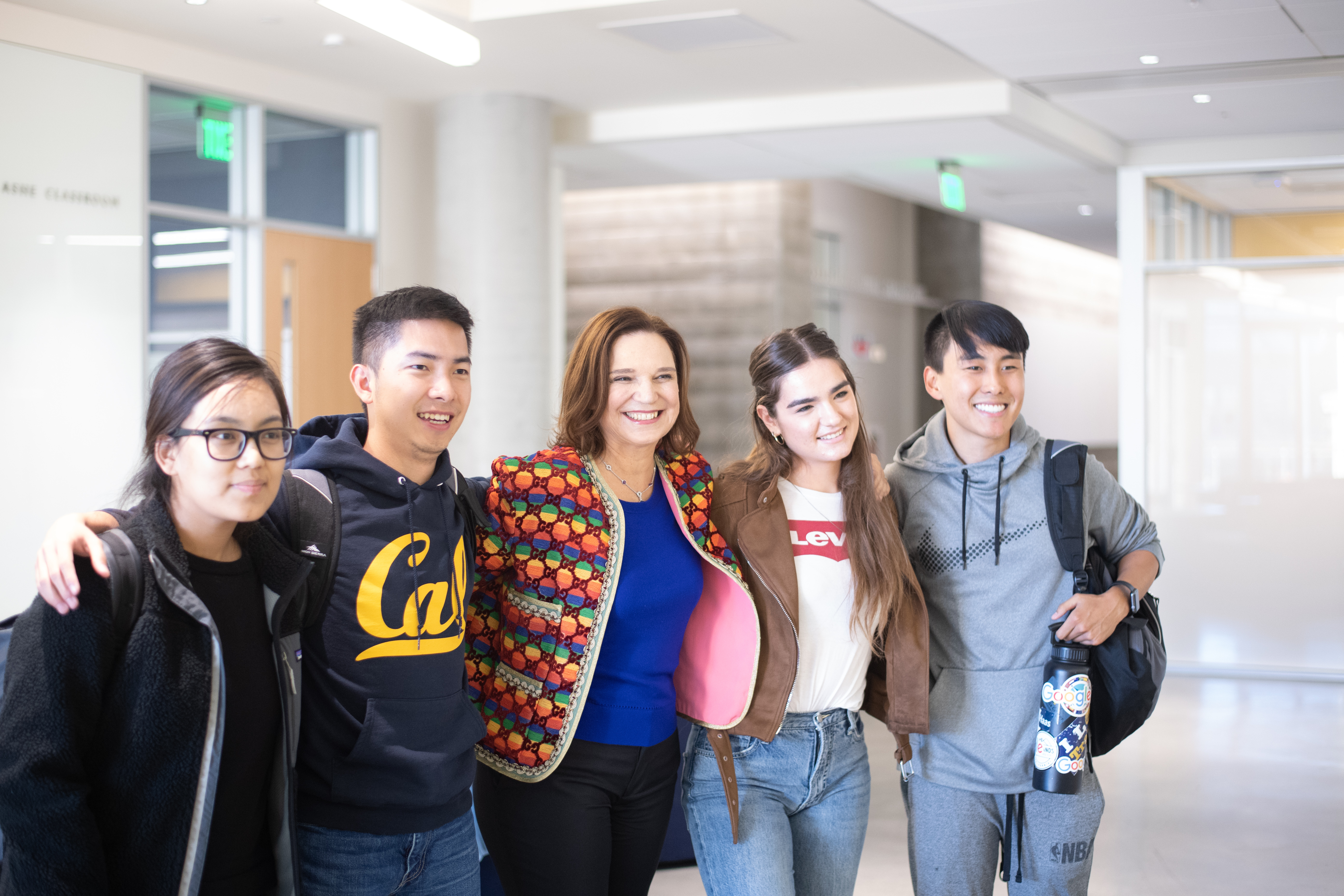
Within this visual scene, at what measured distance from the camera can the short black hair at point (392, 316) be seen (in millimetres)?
2193

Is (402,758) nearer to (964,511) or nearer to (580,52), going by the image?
(964,511)

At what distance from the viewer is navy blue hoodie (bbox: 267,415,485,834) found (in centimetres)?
200

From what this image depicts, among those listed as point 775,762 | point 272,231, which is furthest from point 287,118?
point 775,762

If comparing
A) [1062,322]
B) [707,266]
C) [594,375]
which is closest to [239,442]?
[594,375]

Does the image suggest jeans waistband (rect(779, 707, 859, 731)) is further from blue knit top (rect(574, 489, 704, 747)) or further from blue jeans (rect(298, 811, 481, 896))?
blue jeans (rect(298, 811, 481, 896))

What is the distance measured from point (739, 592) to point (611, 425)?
43cm

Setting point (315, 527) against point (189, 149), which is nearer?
point (315, 527)

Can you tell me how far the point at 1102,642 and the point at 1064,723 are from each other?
0.70 ft

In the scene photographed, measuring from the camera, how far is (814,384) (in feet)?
8.39

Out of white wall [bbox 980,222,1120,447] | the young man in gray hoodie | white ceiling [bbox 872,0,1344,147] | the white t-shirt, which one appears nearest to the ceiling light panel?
white ceiling [bbox 872,0,1344,147]

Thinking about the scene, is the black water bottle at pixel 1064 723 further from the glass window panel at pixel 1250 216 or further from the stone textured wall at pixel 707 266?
the stone textured wall at pixel 707 266

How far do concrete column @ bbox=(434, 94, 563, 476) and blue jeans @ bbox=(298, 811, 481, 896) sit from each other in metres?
6.56

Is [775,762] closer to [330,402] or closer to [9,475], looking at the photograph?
[9,475]

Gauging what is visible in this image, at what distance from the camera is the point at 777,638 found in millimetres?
A: 2457
